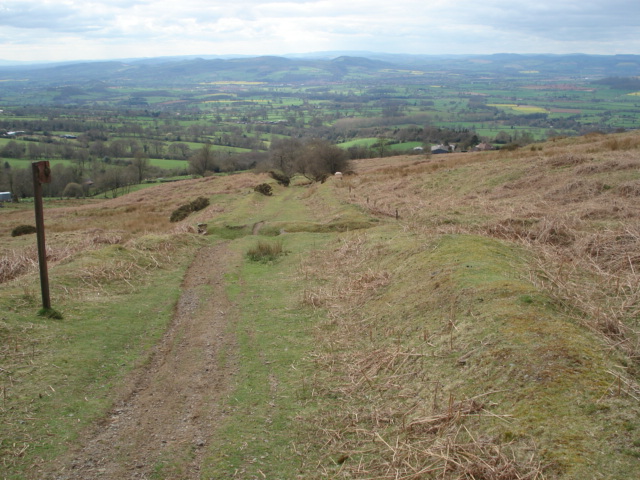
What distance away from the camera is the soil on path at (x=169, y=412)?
643 centimetres

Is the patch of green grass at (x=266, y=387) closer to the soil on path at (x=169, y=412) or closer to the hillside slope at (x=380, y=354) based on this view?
the hillside slope at (x=380, y=354)

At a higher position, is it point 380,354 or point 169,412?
point 380,354

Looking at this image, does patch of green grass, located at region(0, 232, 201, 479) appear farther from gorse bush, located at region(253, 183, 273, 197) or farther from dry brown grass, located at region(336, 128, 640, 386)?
gorse bush, located at region(253, 183, 273, 197)

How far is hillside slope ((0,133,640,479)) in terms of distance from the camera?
5.86 meters

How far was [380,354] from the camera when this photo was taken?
888 centimetres

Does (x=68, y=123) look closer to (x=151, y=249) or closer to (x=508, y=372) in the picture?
(x=151, y=249)

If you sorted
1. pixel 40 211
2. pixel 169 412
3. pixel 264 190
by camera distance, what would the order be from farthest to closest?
1. pixel 264 190
2. pixel 40 211
3. pixel 169 412

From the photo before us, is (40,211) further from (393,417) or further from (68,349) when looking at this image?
(393,417)

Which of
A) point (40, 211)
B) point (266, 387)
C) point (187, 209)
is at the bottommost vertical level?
point (187, 209)

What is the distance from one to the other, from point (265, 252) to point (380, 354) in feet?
37.1

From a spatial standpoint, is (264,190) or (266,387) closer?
(266,387)

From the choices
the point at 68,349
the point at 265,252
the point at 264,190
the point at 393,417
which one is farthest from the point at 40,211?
the point at 264,190

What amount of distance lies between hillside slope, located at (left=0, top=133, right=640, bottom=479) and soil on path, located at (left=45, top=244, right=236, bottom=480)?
0.23 feet

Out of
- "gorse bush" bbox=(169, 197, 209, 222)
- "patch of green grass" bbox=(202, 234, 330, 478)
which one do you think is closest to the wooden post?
"patch of green grass" bbox=(202, 234, 330, 478)
